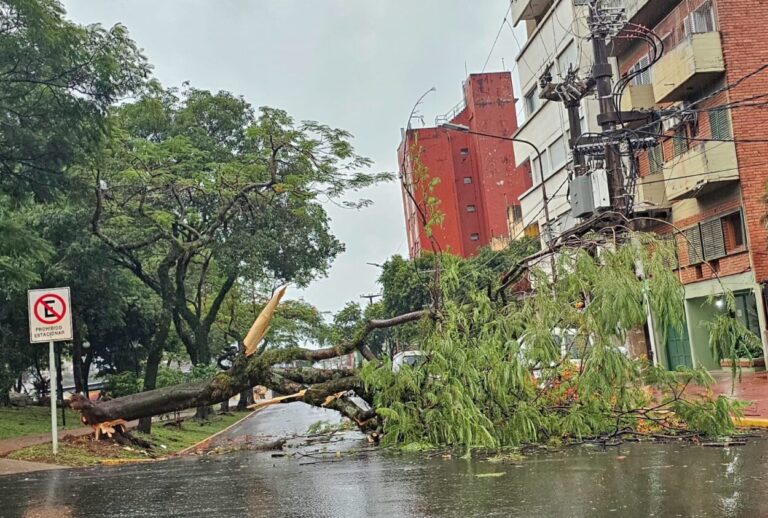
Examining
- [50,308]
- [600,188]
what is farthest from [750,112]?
[50,308]

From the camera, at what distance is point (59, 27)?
15641mm

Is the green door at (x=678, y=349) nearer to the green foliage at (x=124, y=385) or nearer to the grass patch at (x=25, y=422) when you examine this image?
the green foliage at (x=124, y=385)

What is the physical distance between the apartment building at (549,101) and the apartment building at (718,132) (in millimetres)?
2624

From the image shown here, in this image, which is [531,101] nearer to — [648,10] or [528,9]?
[528,9]

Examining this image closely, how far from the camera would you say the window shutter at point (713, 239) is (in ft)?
76.5

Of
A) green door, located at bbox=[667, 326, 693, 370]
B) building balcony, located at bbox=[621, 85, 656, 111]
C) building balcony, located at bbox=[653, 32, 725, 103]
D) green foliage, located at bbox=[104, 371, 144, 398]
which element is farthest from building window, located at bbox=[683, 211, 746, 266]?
green foliage, located at bbox=[104, 371, 144, 398]

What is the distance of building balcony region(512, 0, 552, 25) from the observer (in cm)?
3189

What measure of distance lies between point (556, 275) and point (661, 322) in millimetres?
1687

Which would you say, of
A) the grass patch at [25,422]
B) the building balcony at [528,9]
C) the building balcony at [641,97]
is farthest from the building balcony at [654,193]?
the grass patch at [25,422]

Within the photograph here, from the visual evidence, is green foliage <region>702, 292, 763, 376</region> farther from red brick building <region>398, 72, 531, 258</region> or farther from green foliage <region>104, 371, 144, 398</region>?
red brick building <region>398, 72, 531, 258</region>

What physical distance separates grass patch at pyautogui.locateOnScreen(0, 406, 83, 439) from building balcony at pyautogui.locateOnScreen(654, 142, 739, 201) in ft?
65.3

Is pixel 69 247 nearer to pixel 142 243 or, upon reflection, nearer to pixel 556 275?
pixel 142 243

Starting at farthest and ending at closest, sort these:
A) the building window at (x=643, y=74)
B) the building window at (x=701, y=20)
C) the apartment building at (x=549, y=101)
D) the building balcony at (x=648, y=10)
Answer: the apartment building at (x=549, y=101) → the building window at (x=643, y=74) → the building balcony at (x=648, y=10) → the building window at (x=701, y=20)

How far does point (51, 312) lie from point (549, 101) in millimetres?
22668
